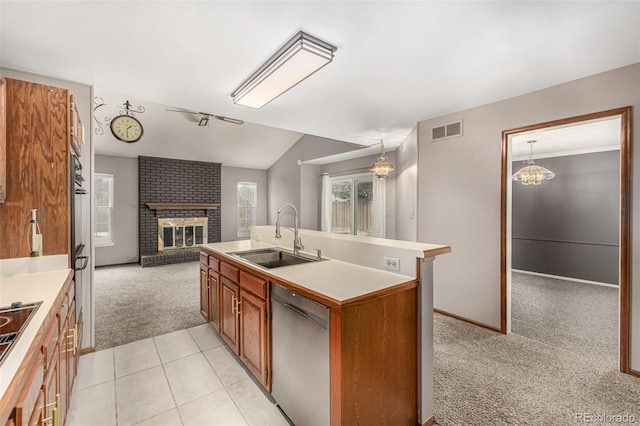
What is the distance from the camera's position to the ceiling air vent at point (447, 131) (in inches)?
132

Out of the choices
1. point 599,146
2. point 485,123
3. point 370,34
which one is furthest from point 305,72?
point 599,146

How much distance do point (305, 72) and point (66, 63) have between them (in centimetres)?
190

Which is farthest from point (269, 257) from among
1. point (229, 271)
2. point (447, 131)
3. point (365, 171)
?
point (365, 171)

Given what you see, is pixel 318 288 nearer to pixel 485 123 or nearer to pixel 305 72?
pixel 305 72

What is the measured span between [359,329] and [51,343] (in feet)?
4.84

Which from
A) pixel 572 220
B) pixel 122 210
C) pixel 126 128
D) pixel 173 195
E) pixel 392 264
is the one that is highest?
pixel 126 128

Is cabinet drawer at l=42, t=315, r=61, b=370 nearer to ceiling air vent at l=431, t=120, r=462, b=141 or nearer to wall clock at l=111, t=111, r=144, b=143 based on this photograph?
ceiling air vent at l=431, t=120, r=462, b=141

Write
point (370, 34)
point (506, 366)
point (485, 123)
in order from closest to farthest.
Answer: point (370, 34), point (506, 366), point (485, 123)

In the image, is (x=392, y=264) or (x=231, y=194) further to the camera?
(x=231, y=194)

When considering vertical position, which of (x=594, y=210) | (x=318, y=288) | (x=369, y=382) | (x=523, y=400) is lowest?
(x=523, y=400)

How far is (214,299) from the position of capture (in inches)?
116

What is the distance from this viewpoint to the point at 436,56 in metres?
2.15

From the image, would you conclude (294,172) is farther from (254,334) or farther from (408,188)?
(254,334)

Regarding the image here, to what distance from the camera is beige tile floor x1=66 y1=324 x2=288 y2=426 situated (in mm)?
1868
